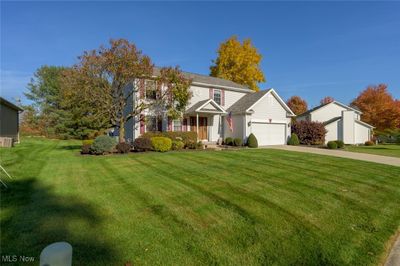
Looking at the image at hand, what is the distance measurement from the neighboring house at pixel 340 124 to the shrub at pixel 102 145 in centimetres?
2335

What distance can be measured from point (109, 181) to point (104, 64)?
9.61 meters

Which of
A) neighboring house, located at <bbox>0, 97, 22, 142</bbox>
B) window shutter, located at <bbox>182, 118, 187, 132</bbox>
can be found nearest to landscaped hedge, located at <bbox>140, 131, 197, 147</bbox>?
window shutter, located at <bbox>182, 118, 187, 132</bbox>

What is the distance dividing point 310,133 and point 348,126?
6799 mm

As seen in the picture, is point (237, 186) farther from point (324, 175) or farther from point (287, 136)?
point (287, 136)

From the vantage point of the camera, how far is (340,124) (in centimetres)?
2650

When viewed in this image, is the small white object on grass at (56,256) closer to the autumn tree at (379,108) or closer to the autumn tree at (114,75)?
the autumn tree at (114,75)

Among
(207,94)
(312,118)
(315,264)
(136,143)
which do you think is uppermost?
(207,94)

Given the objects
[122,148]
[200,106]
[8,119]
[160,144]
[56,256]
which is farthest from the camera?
[8,119]

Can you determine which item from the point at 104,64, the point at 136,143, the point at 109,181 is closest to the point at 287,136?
the point at 136,143

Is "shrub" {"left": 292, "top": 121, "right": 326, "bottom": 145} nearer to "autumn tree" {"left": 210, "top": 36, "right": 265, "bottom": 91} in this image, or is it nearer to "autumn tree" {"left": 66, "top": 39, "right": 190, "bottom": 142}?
"autumn tree" {"left": 210, "top": 36, "right": 265, "bottom": 91}

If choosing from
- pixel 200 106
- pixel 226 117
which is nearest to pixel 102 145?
pixel 200 106

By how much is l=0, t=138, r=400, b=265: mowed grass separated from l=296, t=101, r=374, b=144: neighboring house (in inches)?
848

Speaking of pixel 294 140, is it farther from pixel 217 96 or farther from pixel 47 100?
pixel 47 100

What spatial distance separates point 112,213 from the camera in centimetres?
436
